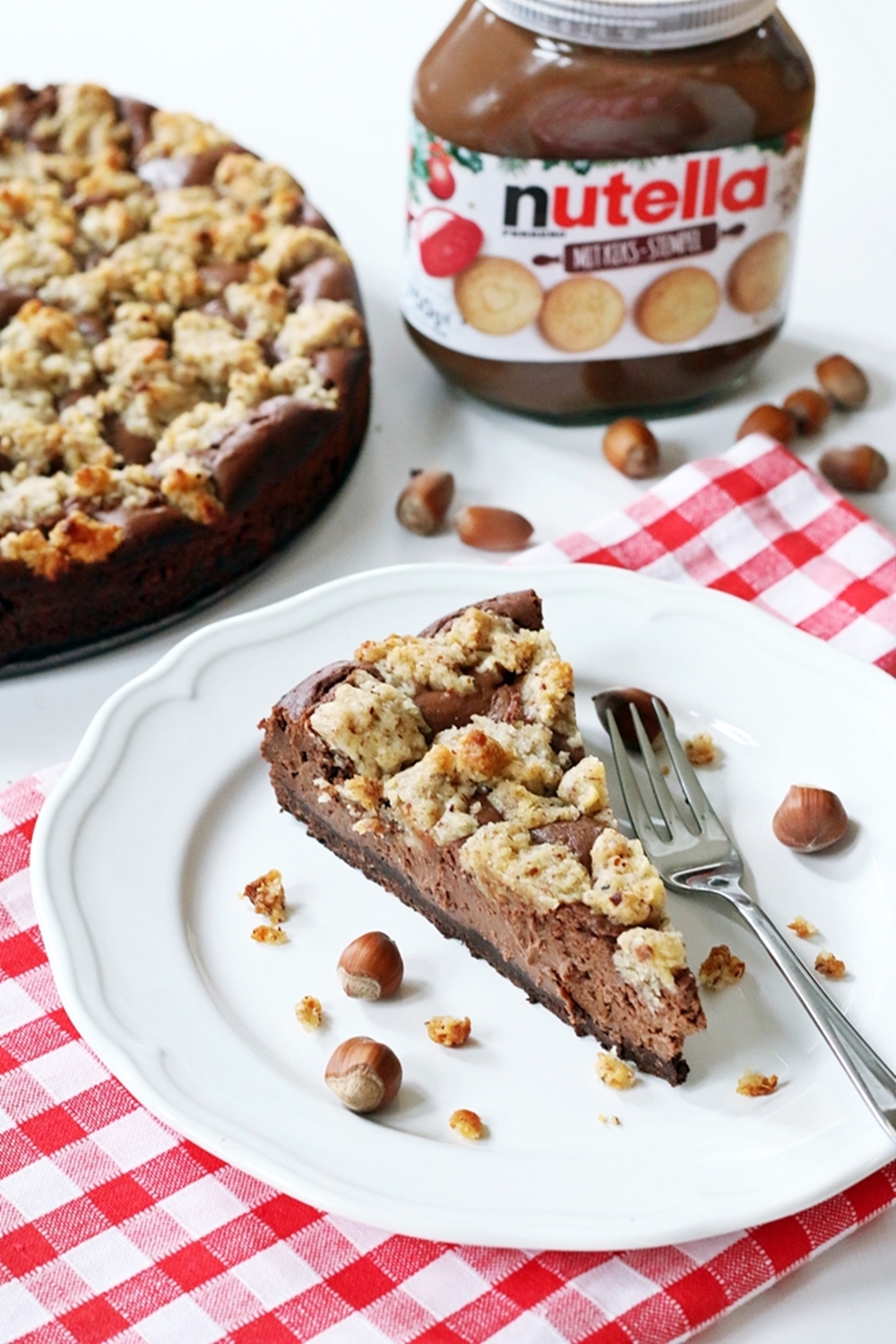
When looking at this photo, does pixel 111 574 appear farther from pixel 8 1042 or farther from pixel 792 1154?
pixel 792 1154

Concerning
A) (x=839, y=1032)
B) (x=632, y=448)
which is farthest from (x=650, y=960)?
(x=632, y=448)

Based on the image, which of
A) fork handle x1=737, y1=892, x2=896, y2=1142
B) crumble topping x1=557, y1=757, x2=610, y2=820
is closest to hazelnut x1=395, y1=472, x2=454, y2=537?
crumble topping x1=557, y1=757, x2=610, y2=820

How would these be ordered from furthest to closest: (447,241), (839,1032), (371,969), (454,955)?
(447,241) < (454,955) < (371,969) < (839,1032)

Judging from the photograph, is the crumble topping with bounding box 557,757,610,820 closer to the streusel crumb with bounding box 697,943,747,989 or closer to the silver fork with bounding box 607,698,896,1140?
the silver fork with bounding box 607,698,896,1140

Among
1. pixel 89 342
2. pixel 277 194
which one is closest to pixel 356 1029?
pixel 89 342

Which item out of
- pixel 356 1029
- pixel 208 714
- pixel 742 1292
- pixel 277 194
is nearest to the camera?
pixel 742 1292

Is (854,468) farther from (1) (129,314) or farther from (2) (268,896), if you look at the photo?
(2) (268,896)

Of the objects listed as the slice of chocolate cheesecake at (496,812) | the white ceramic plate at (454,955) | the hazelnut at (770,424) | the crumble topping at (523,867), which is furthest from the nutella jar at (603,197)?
the crumble topping at (523,867)
